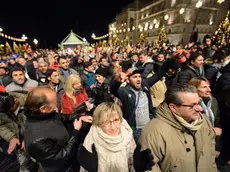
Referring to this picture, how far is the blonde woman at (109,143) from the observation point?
1998 mm

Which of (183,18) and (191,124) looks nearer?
(191,124)

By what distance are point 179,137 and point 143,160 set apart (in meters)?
0.48

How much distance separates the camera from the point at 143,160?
1901mm

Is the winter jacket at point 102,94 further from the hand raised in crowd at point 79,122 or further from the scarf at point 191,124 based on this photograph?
the scarf at point 191,124

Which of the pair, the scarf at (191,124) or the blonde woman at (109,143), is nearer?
the scarf at (191,124)

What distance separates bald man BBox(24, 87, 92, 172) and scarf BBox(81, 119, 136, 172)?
0.74ft

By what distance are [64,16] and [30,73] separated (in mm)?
69652

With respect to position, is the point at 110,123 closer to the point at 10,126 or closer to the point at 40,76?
the point at 10,126

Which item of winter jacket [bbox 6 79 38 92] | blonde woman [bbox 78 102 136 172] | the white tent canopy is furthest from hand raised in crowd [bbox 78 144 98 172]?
the white tent canopy

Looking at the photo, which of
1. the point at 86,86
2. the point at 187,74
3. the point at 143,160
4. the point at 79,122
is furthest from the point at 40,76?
the point at 143,160

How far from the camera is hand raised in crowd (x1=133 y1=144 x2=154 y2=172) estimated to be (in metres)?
1.88

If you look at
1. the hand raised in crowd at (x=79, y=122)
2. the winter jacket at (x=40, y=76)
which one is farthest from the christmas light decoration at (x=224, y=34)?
the hand raised in crowd at (x=79, y=122)

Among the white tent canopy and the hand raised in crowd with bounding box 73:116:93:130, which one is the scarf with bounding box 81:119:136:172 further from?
the white tent canopy

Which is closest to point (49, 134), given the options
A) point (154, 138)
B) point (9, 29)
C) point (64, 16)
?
point (154, 138)
